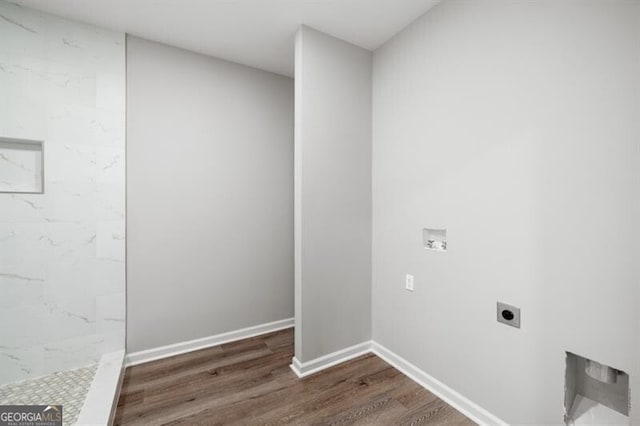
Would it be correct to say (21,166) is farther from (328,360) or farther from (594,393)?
(594,393)

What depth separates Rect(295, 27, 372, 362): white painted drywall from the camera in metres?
2.10

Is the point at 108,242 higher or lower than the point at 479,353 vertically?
higher

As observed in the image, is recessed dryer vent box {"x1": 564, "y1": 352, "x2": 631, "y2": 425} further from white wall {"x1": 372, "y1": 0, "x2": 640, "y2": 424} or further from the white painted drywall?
the white painted drywall

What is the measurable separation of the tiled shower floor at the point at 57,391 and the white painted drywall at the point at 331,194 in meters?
1.39

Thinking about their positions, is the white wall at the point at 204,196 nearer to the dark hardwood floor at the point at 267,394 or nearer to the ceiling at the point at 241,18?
the ceiling at the point at 241,18

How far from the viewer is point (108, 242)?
2.14 metres

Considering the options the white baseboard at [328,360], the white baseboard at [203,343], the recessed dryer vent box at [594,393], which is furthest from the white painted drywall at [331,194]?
the recessed dryer vent box at [594,393]

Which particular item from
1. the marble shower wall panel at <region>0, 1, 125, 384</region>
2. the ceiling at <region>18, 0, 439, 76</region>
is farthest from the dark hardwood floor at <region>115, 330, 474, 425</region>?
the ceiling at <region>18, 0, 439, 76</region>

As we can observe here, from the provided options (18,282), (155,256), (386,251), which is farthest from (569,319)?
(18,282)

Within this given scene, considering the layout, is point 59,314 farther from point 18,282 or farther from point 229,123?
point 229,123

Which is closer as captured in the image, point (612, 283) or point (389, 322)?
point (612, 283)

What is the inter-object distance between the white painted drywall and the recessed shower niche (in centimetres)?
185

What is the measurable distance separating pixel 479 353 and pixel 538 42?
172cm

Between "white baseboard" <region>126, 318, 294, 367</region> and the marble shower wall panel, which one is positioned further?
"white baseboard" <region>126, 318, 294, 367</region>
